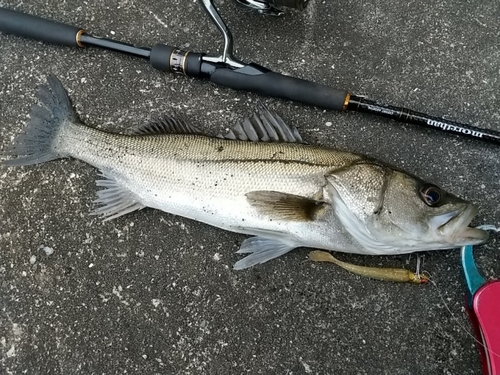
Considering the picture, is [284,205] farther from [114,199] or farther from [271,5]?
[271,5]

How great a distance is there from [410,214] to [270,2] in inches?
45.6

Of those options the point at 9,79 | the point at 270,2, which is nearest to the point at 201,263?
the point at 270,2

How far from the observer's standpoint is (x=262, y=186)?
7.26ft

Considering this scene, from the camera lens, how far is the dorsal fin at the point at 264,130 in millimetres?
2352

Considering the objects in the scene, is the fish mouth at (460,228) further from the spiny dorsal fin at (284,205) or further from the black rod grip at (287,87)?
the black rod grip at (287,87)

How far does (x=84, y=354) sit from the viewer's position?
2.46 meters

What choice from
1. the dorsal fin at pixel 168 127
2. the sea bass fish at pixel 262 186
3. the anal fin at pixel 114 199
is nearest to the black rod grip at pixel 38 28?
the sea bass fish at pixel 262 186

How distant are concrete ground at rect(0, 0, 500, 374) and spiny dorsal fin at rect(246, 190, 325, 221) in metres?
0.29

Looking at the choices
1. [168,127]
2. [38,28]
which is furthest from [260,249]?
[38,28]

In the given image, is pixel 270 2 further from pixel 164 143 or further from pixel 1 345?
pixel 1 345

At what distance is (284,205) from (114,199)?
0.86 metres

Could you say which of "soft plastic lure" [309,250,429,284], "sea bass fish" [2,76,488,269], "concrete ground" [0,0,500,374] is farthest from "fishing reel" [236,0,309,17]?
Answer: "soft plastic lure" [309,250,429,284]

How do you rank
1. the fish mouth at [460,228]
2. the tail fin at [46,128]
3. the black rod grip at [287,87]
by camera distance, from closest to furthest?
the fish mouth at [460,228]
the black rod grip at [287,87]
the tail fin at [46,128]

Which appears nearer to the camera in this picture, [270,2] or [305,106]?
[270,2]
